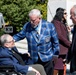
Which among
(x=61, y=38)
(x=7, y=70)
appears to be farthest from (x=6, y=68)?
(x=61, y=38)

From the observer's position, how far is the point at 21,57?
628 cm

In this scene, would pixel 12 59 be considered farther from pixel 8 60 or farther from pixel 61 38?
pixel 61 38

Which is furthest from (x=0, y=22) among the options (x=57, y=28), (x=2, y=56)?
(x=2, y=56)

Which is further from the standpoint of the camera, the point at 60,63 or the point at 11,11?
the point at 11,11

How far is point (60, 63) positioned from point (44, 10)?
13.0 metres

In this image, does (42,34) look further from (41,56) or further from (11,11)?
(11,11)

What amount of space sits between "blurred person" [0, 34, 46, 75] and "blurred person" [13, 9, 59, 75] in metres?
0.26

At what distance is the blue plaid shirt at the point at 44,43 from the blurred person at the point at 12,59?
264 millimetres

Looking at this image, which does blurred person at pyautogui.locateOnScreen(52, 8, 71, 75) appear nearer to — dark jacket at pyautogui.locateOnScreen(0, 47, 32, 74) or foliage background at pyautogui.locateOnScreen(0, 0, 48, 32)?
dark jacket at pyautogui.locateOnScreen(0, 47, 32, 74)

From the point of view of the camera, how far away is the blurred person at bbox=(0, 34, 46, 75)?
5.76 m

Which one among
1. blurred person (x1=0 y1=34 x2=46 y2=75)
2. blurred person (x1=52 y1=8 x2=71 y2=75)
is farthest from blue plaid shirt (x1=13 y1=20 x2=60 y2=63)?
blurred person (x1=52 y1=8 x2=71 y2=75)

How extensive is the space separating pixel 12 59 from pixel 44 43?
0.64 m

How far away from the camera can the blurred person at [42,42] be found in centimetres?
623

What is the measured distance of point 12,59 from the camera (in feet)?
19.4
